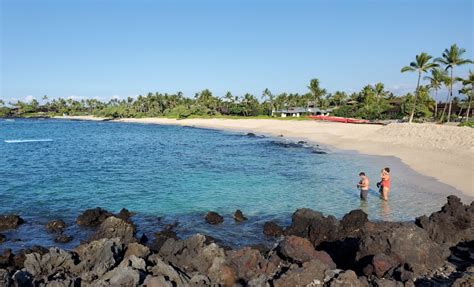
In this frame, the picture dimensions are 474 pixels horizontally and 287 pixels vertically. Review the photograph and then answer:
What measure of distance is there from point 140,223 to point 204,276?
8.93 metres

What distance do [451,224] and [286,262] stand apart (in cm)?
641

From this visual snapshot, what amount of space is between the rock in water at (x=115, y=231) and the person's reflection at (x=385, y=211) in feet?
36.2

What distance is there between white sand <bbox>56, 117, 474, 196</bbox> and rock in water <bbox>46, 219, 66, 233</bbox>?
2033 centimetres

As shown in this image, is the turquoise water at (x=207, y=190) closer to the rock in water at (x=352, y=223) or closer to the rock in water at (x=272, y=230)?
the rock in water at (x=272, y=230)

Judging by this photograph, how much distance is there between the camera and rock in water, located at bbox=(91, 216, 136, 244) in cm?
1474

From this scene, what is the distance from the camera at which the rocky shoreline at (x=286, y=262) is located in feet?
30.3

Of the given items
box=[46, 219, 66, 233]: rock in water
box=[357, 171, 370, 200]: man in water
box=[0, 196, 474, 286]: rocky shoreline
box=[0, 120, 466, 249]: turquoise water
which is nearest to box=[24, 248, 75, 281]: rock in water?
box=[0, 196, 474, 286]: rocky shoreline

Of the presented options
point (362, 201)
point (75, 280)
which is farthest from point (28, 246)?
point (362, 201)

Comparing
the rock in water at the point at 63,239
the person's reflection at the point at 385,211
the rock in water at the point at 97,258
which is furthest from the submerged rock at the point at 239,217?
the rock in water at the point at 97,258

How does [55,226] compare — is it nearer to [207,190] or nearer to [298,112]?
[207,190]

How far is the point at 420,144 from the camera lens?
4206 centimetres

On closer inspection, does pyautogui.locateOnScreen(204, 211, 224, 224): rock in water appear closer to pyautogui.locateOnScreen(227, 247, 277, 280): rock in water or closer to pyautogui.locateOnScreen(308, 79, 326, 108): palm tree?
pyautogui.locateOnScreen(227, 247, 277, 280): rock in water

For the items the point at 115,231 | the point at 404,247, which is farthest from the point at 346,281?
the point at 115,231

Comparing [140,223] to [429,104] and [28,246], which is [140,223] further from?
[429,104]
